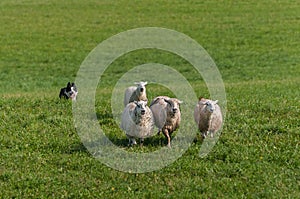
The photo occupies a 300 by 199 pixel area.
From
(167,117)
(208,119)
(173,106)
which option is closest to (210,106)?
(208,119)

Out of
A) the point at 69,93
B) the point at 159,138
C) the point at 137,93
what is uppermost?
the point at 69,93

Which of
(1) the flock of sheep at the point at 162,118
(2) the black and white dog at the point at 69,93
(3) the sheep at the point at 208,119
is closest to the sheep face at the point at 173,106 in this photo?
(1) the flock of sheep at the point at 162,118

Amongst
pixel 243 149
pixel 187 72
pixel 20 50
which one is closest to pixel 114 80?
pixel 187 72

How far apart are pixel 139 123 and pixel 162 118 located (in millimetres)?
505

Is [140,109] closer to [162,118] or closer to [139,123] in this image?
[139,123]

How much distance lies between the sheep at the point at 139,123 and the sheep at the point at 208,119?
1.06m

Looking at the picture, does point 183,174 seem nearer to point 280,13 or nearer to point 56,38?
point 56,38

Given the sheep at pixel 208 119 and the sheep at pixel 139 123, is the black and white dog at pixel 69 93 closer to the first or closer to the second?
the sheep at pixel 139 123

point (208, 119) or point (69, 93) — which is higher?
point (69, 93)

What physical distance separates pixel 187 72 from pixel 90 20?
16.8 m

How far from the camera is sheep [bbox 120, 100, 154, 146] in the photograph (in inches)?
445

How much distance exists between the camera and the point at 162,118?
11.5 metres

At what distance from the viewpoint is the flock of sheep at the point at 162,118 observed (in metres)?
11.3

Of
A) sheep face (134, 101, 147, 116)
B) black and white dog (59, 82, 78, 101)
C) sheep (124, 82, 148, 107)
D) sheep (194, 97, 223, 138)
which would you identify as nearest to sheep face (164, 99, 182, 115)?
sheep face (134, 101, 147, 116)
